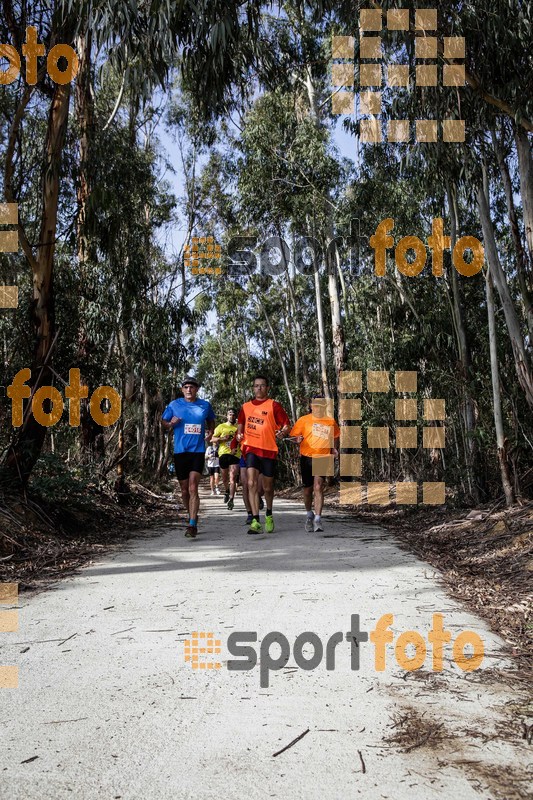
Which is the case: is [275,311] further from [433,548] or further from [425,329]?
[433,548]

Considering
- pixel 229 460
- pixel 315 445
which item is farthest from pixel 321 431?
pixel 229 460

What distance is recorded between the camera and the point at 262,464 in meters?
9.51

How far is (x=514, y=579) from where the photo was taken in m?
5.83

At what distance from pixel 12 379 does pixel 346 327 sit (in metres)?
18.2

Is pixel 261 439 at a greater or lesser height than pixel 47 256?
lesser

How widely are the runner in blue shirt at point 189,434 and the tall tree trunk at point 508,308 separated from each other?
3576 millimetres

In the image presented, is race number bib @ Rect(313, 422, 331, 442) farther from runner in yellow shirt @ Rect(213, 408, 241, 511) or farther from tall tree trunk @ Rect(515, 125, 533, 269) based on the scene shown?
runner in yellow shirt @ Rect(213, 408, 241, 511)

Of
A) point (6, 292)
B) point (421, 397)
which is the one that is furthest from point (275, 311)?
point (6, 292)

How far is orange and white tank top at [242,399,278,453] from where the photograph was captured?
9.38m

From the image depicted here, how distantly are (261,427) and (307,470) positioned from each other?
0.81 meters

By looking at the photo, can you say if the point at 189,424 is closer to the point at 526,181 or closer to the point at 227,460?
the point at 526,181

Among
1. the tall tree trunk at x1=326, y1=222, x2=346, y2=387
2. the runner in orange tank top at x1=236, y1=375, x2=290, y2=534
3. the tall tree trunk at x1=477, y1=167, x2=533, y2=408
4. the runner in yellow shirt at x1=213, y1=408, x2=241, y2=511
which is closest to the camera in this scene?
the tall tree trunk at x1=477, y1=167, x2=533, y2=408

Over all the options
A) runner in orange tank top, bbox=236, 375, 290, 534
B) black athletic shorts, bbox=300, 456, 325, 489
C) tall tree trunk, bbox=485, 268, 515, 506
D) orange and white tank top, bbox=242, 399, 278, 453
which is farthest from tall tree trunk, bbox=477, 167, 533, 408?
orange and white tank top, bbox=242, 399, 278, 453

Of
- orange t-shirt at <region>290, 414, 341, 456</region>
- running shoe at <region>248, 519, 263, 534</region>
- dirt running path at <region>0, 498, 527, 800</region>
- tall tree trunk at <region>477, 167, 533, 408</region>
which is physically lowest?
dirt running path at <region>0, 498, 527, 800</region>
